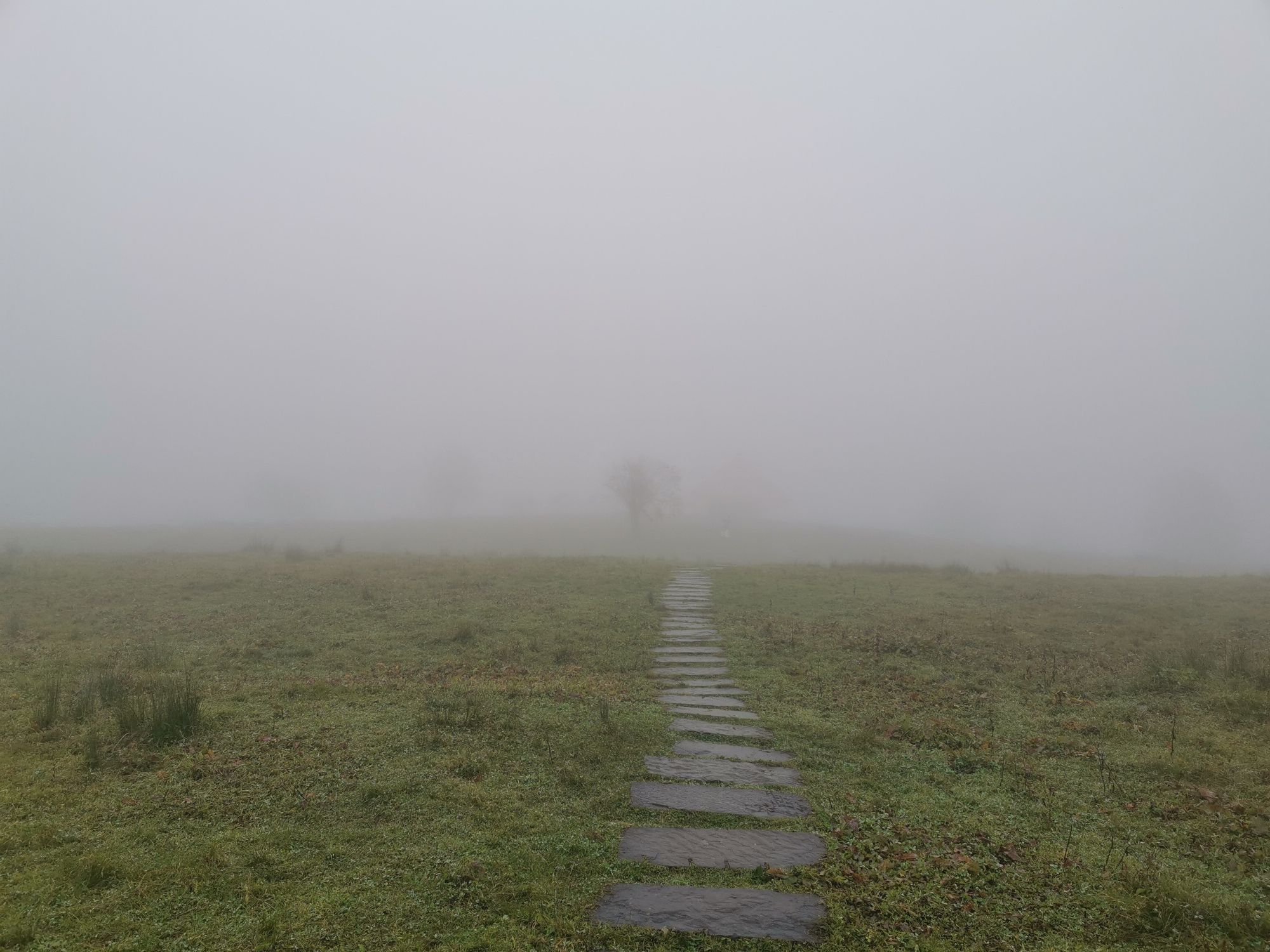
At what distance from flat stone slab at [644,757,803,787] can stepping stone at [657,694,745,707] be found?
2198 mm

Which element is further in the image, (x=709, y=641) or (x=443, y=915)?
(x=709, y=641)

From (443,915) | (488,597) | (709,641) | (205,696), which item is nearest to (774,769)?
(443,915)

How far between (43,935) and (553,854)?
347 centimetres

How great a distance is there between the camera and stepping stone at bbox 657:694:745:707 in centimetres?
1006

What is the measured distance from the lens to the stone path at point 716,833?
15.7 ft

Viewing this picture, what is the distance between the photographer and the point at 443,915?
469cm

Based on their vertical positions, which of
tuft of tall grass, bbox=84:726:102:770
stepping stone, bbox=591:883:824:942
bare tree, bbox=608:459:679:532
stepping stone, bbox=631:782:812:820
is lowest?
stepping stone, bbox=631:782:812:820

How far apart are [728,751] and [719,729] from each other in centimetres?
77

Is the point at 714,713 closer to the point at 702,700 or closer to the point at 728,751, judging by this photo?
the point at 702,700

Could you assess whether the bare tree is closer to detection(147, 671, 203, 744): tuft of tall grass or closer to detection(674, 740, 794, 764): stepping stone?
detection(674, 740, 794, 764): stepping stone

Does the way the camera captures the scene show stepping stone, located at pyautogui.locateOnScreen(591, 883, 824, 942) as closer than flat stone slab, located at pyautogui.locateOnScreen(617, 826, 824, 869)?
Yes

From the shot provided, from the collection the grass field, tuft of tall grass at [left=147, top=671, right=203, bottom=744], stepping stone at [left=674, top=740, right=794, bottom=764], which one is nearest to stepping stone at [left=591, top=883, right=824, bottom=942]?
the grass field

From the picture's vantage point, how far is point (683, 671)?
12.1 m

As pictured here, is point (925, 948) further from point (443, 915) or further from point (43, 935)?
point (43, 935)
